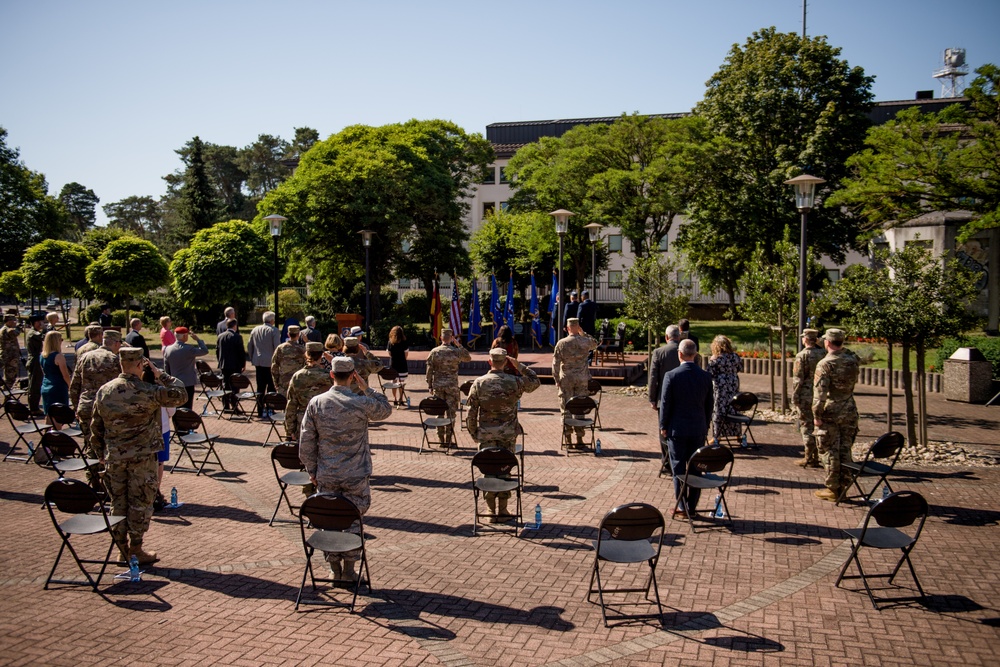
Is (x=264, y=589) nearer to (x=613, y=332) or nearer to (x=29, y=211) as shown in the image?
(x=613, y=332)

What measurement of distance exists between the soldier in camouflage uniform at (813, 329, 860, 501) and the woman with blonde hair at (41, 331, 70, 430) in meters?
11.0

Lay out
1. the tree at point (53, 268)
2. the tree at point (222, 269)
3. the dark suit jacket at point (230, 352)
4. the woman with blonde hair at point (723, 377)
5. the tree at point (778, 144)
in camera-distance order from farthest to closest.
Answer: the tree at point (53, 268) < the tree at point (222, 269) < the tree at point (778, 144) < the dark suit jacket at point (230, 352) < the woman with blonde hair at point (723, 377)

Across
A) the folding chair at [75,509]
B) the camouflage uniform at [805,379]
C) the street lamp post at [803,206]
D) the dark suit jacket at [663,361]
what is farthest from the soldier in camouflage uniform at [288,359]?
the street lamp post at [803,206]

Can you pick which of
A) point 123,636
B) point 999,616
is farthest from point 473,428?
point 999,616

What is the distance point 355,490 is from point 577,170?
2825cm

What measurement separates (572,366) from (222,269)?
24525 mm

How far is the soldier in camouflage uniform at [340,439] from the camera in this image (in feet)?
22.0

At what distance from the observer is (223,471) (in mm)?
11383

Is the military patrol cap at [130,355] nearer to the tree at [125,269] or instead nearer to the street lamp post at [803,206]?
the street lamp post at [803,206]

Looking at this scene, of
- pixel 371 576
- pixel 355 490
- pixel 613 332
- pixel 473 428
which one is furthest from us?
pixel 613 332

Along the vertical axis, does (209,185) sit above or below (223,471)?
above

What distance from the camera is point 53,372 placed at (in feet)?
38.9

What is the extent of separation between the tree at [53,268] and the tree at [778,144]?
2861 cm

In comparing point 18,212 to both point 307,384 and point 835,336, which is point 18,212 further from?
point 835,336
